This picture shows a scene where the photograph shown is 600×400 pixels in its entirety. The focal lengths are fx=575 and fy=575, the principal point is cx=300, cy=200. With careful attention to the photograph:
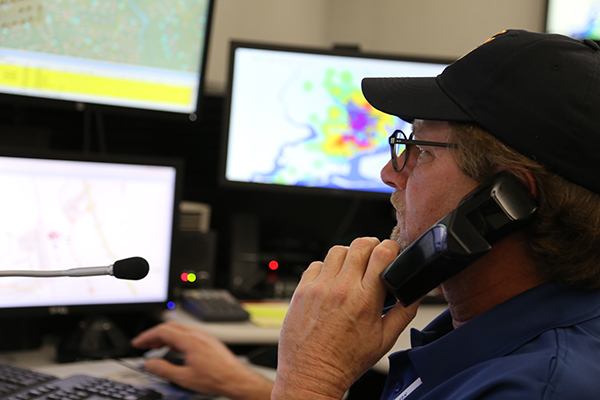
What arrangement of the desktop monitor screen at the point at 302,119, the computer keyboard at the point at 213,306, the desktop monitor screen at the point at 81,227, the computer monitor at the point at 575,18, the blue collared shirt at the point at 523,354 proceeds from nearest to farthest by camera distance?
the blue collared shirt at the point at 523,354, the desktop monitor screen at the point at 81,227, the computer keyboard at the point at 213,306, the desktop monitor screen at the point at 302,119, the computer monitor at the point at 575,18

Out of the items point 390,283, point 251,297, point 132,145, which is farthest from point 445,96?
point 132,145

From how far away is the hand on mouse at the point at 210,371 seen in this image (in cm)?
102

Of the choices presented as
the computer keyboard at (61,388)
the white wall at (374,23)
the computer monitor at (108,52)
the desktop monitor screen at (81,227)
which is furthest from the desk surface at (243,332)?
the white wall at (374,23)

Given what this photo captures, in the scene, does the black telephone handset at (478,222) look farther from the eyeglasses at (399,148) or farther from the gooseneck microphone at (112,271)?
the gooseneck microphone at (112,271)

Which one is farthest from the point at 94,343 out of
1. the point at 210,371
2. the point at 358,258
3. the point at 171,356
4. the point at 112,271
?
the point at 358,258

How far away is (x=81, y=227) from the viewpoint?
1.26m

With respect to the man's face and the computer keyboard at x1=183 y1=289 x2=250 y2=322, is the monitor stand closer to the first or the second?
the computer keyboard at x1=183 y1=289 x2=250 y2=322

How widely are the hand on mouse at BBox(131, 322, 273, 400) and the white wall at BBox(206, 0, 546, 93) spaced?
3.06 ft

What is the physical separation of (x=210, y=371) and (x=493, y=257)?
0.58 metres

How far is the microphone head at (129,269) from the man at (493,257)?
0.67ft

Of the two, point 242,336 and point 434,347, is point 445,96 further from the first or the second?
point 242,336

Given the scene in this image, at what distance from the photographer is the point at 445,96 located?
0.71m

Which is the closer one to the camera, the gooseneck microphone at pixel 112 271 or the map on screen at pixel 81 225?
the gooseneck microphone at pixel 112 271

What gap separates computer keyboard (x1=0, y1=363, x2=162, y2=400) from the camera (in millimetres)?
899
